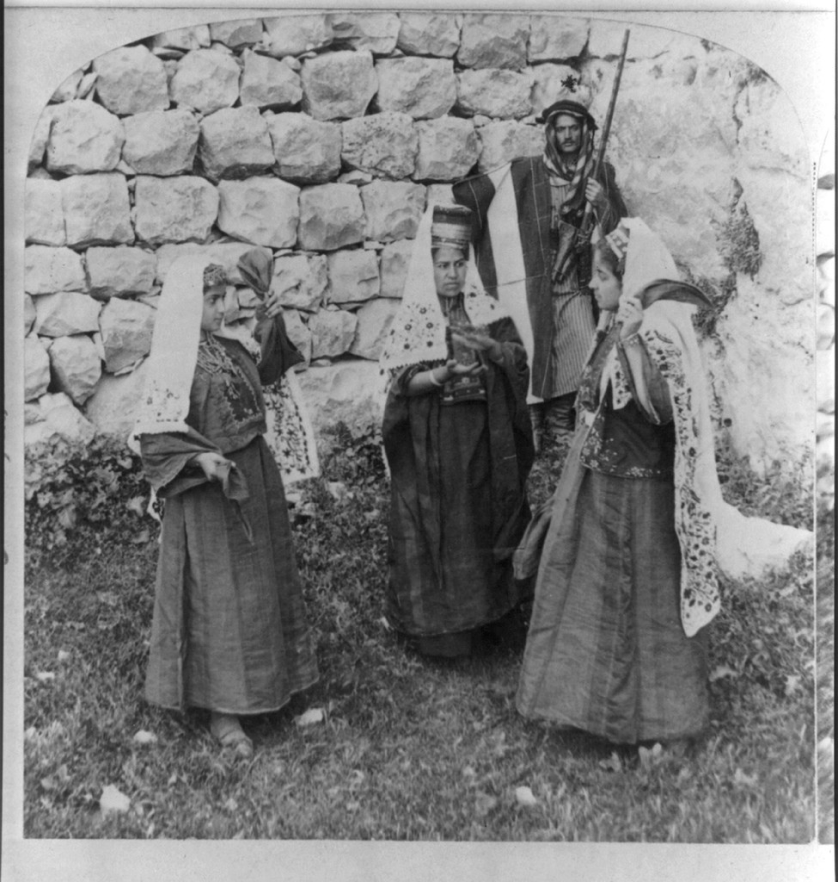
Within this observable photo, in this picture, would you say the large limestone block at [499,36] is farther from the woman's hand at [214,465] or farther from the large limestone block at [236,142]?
the woman's hand at [214,465]

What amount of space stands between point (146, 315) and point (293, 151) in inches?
29.1

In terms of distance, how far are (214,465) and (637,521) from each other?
1.36 m

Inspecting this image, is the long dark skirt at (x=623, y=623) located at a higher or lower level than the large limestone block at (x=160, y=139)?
lower

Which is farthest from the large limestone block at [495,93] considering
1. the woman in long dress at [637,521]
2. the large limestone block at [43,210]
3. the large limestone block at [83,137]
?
→ the large limestone block at [43,210]

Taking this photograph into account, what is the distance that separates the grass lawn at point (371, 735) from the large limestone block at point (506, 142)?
3.42ft

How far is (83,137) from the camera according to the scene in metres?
3.05

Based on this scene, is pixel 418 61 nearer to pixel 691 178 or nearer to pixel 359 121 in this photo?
pixel 359 121

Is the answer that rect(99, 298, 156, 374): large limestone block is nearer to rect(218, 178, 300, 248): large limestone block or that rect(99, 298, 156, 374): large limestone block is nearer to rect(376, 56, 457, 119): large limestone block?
rect(218, 178, 300, 248): large limestone block

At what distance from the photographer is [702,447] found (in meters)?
2.92

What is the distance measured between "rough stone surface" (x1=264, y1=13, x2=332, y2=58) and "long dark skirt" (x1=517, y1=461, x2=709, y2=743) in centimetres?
166

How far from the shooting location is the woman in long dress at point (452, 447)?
3021mm

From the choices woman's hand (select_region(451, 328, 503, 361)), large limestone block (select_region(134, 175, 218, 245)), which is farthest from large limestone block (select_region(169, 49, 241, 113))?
woman's hand (select_region(451, 328, 503, 361))

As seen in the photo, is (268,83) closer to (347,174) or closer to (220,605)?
(347,174)

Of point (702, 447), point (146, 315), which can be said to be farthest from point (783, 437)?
point (146, 315)
